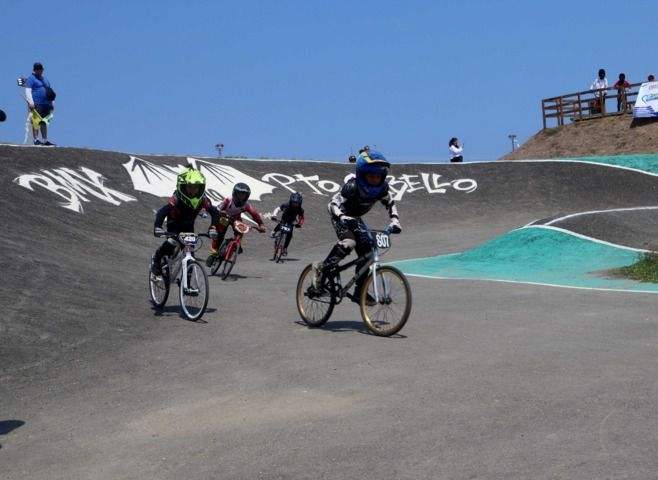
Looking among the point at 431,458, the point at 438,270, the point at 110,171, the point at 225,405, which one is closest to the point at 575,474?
the point at 431,458

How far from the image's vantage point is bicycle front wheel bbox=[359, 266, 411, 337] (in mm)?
9086

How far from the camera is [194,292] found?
10.8 metres

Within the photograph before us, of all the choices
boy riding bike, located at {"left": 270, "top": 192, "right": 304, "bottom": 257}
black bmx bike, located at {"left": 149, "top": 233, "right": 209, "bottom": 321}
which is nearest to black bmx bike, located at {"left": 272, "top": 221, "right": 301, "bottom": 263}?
boy riding bike, located at {"left": 270, "top": 192, "right": 304, "bottom": 257}

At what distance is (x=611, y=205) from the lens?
2916 cm

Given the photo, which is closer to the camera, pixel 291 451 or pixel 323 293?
pixel 291 451

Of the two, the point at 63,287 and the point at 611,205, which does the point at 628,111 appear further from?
the point at 63,287

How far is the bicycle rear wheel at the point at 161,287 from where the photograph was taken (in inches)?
453

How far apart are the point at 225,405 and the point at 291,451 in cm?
143

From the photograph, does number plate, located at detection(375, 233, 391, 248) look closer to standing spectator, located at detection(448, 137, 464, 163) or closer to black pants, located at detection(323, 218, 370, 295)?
black pants, located at detection(323, 218, 370, 295)

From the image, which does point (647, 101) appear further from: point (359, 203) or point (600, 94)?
point (359, 203)

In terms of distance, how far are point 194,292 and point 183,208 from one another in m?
1.24

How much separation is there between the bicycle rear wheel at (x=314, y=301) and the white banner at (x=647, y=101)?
1277 inches

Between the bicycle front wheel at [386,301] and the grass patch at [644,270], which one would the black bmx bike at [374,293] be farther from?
the grass patch at [644,270]

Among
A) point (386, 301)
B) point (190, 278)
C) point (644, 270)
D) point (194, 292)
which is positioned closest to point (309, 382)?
point (386, 301)
